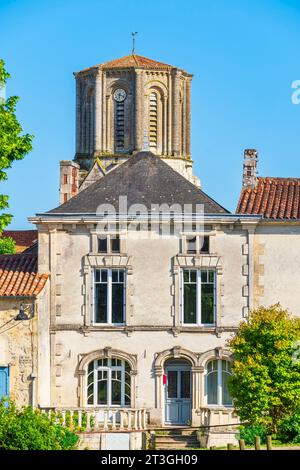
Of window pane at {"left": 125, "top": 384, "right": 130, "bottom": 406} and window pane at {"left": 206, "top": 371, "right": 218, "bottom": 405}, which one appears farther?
window pane at {"left": 125, "top": 384, "right": 130, "bottom": 406}

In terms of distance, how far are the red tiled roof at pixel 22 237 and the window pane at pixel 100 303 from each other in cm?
4205

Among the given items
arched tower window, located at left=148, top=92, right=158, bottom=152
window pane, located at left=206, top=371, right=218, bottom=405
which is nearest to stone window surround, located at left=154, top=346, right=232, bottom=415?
window pane, located at left=206, top=371, right=218, bottom=405

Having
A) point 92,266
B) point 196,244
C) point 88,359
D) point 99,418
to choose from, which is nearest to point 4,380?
point 88,359

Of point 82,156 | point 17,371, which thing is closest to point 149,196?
point 17,371

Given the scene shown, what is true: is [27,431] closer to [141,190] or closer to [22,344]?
[22,344]

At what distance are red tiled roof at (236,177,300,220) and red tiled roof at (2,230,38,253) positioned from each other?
40.9m

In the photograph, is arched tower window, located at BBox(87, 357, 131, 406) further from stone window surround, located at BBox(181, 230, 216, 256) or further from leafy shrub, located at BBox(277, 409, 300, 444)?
leafy shrub, located at BBox(277, 409, 300, 444)

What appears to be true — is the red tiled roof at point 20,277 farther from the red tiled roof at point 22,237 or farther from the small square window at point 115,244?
the red tiled roof at point 22,237

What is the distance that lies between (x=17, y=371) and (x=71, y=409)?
2.57 meters

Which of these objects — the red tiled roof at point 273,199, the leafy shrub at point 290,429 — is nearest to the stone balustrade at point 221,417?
the leafy shrub at point 290,429

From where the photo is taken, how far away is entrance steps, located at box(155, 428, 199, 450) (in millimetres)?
48219

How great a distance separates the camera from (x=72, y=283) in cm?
5066
